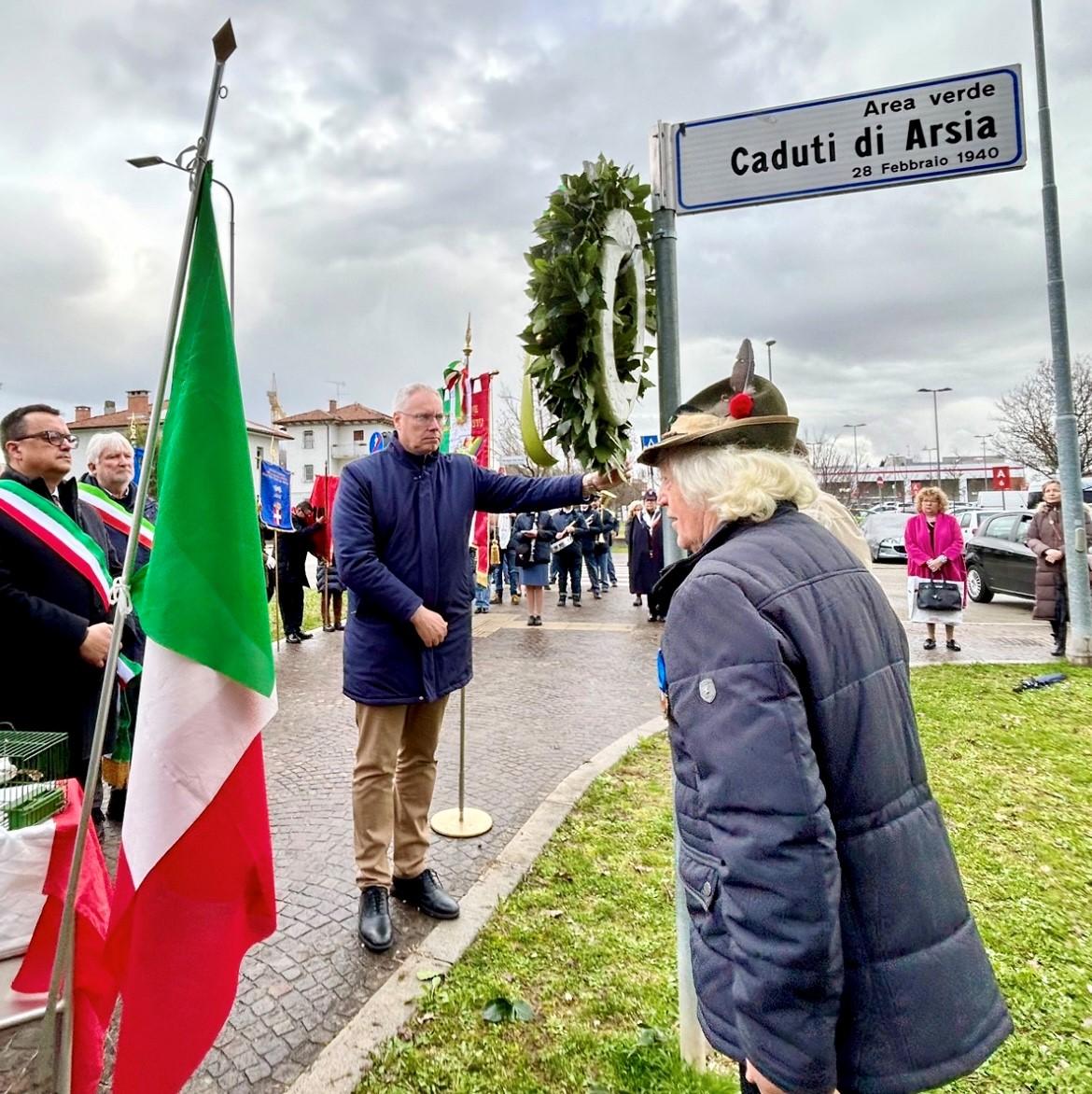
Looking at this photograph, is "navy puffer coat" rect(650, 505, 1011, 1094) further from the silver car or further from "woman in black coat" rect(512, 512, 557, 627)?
the silver car

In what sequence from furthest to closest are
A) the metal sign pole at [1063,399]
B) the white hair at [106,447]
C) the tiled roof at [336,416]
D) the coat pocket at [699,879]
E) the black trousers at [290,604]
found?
1. the tiled roof at [336,416]
2. the black trousers at [290,604]
3. the metal sign pole at [1063,399]
4. the white hair at [106,447]
5. the coat pocket at [699,879]

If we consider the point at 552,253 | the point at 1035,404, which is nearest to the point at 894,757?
the point at 552,253

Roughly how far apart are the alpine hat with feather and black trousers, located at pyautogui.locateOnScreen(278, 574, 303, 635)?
9678mm

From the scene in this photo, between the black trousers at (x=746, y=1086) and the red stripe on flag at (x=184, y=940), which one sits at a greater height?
the red stripe on flag at (x=184, y=940)

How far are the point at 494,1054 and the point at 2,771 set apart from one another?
1.80 m

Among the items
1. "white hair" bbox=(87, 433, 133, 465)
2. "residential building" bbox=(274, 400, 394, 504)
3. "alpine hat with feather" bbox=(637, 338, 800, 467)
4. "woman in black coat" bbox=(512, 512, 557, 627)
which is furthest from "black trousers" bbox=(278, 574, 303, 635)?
"residential building" bbox=(274, 400, 394, 504)

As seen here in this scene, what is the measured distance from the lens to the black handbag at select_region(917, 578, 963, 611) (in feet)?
30.3

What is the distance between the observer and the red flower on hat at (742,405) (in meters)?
1.59

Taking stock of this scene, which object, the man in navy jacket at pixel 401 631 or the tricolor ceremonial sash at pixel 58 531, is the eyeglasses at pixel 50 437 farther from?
the man in navy jacket at pixel 401 631

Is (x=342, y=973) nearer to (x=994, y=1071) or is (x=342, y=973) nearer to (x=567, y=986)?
(x=567, y=986)

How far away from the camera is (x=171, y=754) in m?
1.83

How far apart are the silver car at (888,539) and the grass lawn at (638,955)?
66.6 feet

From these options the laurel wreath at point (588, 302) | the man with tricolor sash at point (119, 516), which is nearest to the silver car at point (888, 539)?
the man with tricolor sash at point (119, 516)

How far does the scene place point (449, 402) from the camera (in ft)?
18.0
